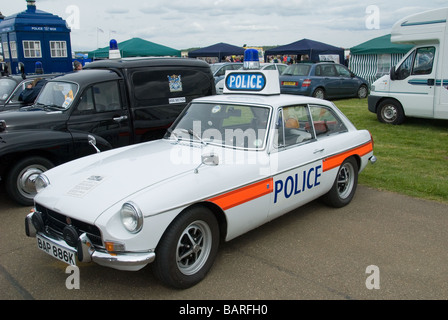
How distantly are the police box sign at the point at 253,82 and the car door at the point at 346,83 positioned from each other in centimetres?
1177

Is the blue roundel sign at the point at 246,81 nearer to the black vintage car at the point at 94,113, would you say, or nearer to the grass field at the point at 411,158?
the black vintage car at the point at 94,113

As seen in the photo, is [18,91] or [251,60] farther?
[18,91]

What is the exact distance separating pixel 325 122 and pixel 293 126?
717 mm

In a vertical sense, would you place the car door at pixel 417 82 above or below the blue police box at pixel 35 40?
below

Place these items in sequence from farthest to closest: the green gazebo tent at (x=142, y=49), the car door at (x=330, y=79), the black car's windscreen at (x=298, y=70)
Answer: the green gazebo tent at (x=142, y=49) < the car door at (x=330, y=79) < the black car's windscreen at (x=298, y=70)

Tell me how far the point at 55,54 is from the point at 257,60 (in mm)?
10156

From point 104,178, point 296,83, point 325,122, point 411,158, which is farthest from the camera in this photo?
point 296,83

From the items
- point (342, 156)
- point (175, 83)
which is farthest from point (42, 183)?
point (175, 83)

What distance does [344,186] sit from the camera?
5281 mm

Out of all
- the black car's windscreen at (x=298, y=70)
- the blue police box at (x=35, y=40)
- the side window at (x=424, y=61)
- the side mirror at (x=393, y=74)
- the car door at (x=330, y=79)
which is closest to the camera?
the side window at (x=424, y=61)

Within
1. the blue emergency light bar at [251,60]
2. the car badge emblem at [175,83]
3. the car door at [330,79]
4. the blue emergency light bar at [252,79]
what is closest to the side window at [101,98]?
the car badge emblem at [175,83]

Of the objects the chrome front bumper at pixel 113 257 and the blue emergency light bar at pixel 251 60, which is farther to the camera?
the blue emergency light bar at pixel 251 60

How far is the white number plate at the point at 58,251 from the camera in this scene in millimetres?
3057

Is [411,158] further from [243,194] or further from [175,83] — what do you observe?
[243,194]
